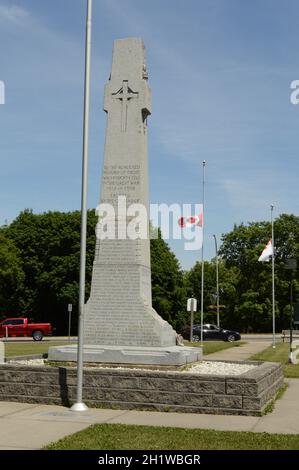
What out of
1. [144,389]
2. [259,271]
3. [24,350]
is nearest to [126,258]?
[144,389]

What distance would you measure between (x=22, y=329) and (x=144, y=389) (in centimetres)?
3362

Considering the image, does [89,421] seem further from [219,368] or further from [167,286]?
[167,286]

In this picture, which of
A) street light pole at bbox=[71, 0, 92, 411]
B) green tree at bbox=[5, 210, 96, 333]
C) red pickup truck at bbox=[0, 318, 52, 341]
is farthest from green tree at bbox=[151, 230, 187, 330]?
street light pole at bbox=[71, 0, 92, 411]

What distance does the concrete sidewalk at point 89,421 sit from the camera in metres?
7.88

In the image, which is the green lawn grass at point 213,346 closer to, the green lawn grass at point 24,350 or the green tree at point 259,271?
the green lawn grass at point 24,350

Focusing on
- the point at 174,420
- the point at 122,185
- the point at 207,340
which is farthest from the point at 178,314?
the point at 174,420

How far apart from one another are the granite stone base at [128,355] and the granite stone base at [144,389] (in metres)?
1.28

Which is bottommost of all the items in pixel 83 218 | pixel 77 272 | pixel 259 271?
pixel 83 218

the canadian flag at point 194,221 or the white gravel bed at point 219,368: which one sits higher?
the canadian flag at point 194,221

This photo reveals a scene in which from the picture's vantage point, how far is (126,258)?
13.2 meters

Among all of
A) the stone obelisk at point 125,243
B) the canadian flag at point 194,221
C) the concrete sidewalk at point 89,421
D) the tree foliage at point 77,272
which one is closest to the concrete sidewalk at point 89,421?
A: the concrete sidewalk at point 89,421

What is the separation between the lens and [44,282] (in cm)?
5119

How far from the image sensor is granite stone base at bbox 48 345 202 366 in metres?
11.9
